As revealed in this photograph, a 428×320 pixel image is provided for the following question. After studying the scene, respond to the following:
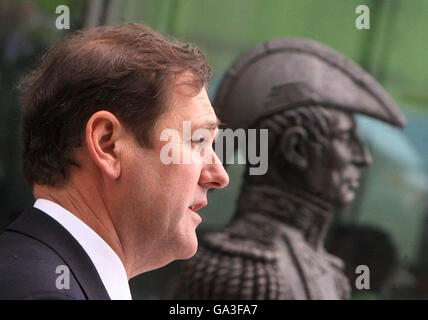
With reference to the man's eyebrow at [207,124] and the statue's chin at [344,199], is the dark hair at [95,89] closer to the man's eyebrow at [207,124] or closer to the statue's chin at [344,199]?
the man's eyebrow at [207,124]

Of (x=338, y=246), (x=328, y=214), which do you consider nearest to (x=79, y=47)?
(x=328, y=214)

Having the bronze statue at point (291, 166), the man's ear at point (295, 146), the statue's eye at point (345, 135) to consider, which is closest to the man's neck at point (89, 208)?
the bronze statue at point (291, 166)

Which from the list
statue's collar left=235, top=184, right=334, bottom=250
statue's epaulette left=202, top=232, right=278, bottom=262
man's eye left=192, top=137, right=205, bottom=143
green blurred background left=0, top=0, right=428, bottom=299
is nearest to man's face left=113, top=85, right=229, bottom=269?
man's eye left=192, top=137, right=205, bottom=143

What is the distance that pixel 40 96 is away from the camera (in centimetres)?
160

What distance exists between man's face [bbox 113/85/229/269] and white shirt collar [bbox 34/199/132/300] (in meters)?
0.08

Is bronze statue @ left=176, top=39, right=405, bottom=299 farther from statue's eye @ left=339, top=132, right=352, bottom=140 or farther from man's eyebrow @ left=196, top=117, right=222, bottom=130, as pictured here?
man's eyebrow @ left=196, top=117, right=222, bottom=130

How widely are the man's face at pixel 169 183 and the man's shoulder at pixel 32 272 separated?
236 millimetres

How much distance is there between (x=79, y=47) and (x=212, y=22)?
2.40 meters

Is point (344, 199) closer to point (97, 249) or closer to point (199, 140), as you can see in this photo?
point (199, 140)

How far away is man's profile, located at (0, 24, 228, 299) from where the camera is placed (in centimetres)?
152

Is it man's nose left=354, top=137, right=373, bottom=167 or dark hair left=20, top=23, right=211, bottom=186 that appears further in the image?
man's nose left=354, top=137, right=373, bottom=167

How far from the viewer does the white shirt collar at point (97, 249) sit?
147 cm

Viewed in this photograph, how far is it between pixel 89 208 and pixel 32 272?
11.2 inches

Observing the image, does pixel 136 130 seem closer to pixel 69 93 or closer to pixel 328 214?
pixel 69 93
